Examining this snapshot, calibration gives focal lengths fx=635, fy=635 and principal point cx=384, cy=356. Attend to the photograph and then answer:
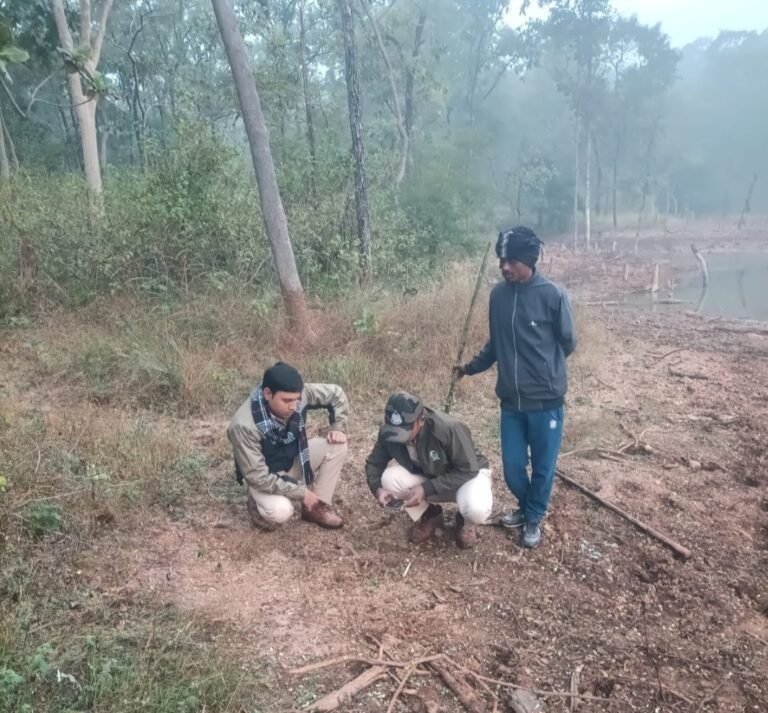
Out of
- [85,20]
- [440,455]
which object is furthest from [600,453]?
[85,20]

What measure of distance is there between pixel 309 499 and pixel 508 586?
1234mm

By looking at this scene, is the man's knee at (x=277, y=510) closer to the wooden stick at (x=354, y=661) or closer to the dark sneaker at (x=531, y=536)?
the wooden stick at (x=354, y=661)

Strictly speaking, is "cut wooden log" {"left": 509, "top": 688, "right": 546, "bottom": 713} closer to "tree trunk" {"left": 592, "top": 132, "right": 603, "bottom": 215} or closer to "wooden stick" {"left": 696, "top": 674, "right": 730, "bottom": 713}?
"wooden stick" {"left": 696, "top": 674, "right": 730, "bottom": 713}

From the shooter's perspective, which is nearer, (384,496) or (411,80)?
(384,496)

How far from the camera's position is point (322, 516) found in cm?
394

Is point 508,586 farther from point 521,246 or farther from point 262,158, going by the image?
point 262,158

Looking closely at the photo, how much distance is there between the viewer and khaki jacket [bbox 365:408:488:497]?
11.5ft

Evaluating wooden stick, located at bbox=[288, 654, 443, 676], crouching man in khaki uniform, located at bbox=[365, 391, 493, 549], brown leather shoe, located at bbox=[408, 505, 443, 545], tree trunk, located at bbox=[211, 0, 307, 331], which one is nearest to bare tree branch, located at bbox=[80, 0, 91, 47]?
tree trunk, located at bbox=[211, 0, 307, 331]

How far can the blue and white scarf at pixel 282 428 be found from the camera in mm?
3555

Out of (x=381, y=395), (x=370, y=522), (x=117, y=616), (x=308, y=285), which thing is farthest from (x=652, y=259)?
(x=117, y=616)

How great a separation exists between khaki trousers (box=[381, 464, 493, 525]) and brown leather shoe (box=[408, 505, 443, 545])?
14cm

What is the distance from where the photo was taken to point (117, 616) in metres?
2.89

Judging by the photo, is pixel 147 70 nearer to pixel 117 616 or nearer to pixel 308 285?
pixel 308 285

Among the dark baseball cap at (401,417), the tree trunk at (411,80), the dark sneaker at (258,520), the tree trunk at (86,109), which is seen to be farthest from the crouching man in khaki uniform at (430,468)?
the tree trunk at (411,80)
